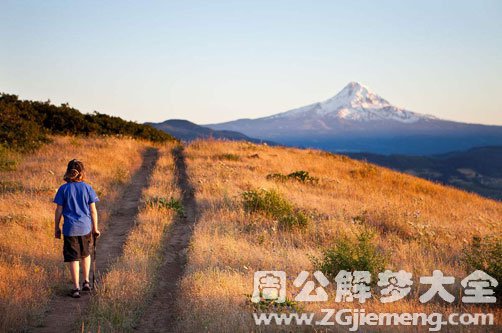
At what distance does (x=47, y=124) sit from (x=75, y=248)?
82.3ft

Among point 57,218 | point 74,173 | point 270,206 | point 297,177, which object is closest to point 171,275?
point 57,218

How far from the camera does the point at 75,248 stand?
7.90 m

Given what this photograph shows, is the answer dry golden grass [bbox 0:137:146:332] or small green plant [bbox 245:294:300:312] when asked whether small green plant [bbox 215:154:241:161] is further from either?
small green plant [bbox 245:294:300:312]

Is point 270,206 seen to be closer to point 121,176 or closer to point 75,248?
point 75,248

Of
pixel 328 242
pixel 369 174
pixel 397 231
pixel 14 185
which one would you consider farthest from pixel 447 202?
pixel 14 185

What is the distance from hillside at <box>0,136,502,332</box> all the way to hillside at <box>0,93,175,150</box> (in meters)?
2.48

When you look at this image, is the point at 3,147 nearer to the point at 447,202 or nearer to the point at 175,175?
the point at 175,175

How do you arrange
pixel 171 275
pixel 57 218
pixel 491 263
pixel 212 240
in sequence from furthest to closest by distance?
pixel 212 240 < pixel 171 275 < pixel 57 218 < pixel 491 263

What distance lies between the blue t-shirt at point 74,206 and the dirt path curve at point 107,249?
3.49ft

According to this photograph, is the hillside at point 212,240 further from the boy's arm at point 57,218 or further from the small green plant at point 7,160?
the boy's arm at point 57,218

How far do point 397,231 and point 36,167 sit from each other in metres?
14.4

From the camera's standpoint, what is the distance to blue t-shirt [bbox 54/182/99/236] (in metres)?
7.93

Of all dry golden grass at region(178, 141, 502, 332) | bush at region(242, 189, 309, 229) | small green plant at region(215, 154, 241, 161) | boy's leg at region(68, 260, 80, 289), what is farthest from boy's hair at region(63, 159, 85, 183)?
small green plant at region(215, 154, 241, 161)

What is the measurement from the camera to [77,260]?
7.87 meters
